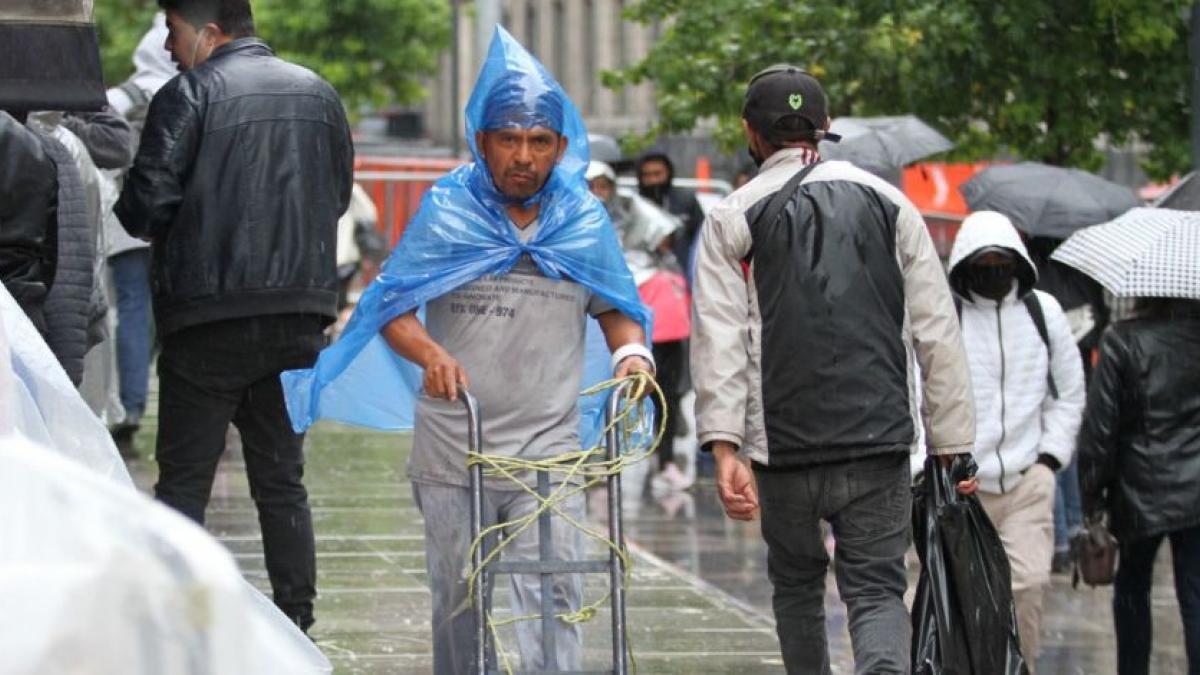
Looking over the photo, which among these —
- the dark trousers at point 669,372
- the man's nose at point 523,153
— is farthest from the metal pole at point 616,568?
the dark trousers at point 669,372

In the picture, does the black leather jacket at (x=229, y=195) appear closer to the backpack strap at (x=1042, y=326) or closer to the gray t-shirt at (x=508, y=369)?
the gray t-shirt at (x=508, y=369)

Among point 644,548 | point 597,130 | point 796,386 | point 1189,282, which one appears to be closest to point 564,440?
point 796,386

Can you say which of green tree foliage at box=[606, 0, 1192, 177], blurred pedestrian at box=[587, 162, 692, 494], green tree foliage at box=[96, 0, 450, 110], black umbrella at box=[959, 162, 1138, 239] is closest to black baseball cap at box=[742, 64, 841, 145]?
black umbrella at box=[959, 162, 1138, 239]

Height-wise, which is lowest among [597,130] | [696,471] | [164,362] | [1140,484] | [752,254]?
[597,130]

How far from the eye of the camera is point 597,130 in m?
59.0

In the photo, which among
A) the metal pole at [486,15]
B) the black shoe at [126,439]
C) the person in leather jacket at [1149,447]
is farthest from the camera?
the metal pole at [486,15]

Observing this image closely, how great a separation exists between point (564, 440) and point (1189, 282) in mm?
2754

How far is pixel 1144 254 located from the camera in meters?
9.12

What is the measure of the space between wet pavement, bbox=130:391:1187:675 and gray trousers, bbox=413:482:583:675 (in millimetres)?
1514

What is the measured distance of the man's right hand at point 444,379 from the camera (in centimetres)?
673

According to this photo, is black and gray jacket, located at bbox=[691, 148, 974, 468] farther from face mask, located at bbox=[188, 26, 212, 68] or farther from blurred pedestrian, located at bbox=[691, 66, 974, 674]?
face mask, located at bbox=[188, 26, 212, 68]

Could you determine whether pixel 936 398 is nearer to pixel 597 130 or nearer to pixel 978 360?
pixel 978 360

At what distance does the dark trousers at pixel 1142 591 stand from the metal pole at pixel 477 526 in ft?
10.0

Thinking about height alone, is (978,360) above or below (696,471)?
above
